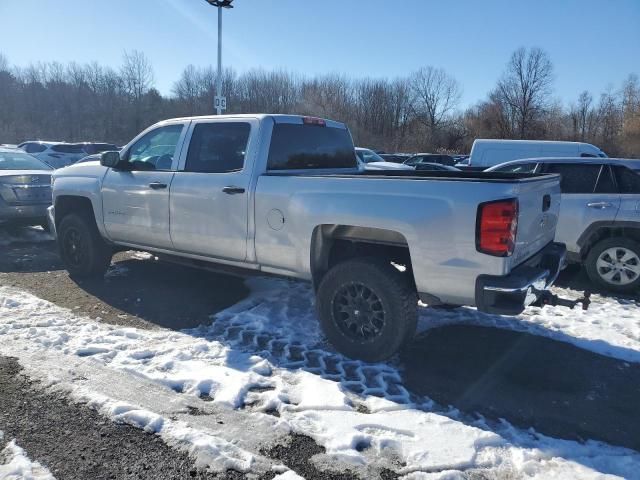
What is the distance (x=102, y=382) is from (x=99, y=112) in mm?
64191

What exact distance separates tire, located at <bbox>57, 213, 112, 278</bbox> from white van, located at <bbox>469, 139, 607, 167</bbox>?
1278 centimetres

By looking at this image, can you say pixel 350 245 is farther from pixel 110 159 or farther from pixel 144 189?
pixel 110 159

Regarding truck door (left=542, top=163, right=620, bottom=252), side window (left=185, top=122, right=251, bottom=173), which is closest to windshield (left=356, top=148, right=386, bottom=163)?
truck door (left=542, top=163, right=620, bottom=252)

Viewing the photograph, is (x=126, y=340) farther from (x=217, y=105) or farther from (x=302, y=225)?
(x=217, y=105)

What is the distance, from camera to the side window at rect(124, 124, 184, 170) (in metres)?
5.27

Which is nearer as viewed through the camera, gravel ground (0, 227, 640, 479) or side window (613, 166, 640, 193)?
gravel ground (0, 227, 640, 479)

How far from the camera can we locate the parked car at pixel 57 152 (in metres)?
20.1

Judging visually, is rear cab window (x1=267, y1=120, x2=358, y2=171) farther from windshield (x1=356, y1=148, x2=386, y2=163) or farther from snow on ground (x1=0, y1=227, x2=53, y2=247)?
windshield (x1=356, y1=148, x2=386, y2=163)

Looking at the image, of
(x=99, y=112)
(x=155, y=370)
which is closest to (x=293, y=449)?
(x=155, y=370)

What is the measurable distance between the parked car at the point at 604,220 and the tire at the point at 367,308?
3758 millimetres

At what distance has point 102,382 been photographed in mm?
3486

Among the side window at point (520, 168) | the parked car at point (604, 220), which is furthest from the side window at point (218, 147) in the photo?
the parked car at point (604, 220)

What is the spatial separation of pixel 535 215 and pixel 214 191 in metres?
2.91

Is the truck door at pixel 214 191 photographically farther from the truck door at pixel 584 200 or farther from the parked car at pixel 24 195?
the parked car at pixel 24 195
